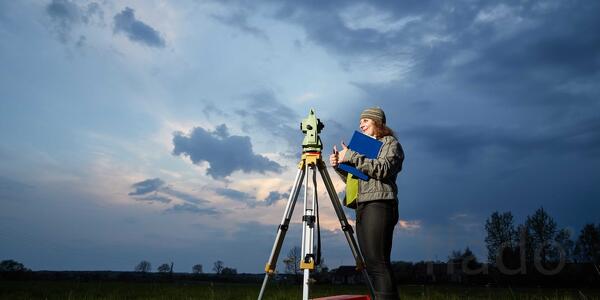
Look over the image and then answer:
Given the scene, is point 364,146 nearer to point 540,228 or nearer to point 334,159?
point 334,159

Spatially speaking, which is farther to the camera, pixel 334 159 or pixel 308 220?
pixel 308 220

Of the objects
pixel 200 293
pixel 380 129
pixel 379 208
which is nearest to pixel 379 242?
pixel 379 208

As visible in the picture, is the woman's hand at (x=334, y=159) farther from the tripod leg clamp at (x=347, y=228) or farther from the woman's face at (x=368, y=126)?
the tripod leg clamp at (x=347, y=228)

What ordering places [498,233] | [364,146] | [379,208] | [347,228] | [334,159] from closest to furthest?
[379,208]
[364,146]
[334,159]
[347,228]
[498,233]

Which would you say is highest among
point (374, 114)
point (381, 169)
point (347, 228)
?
point (374, 114)

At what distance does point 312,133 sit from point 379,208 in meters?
1.37

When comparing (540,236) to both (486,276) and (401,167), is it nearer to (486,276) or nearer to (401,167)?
(486,276)

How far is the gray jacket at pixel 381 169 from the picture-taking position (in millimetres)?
4316

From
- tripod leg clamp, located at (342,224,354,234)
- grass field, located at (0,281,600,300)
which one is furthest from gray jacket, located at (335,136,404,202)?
grass field, located at (0,281,600,300)

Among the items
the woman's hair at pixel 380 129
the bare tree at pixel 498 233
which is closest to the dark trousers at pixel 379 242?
the woman's hair at pixel 380 129

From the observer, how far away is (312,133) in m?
5.25

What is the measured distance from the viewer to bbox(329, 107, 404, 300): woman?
420 centimetres

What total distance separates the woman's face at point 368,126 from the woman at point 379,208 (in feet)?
0.59

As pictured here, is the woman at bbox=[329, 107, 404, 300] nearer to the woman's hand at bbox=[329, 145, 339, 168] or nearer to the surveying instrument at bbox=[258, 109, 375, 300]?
the woman's hand at bbox=[329, 145, 339, 168]
